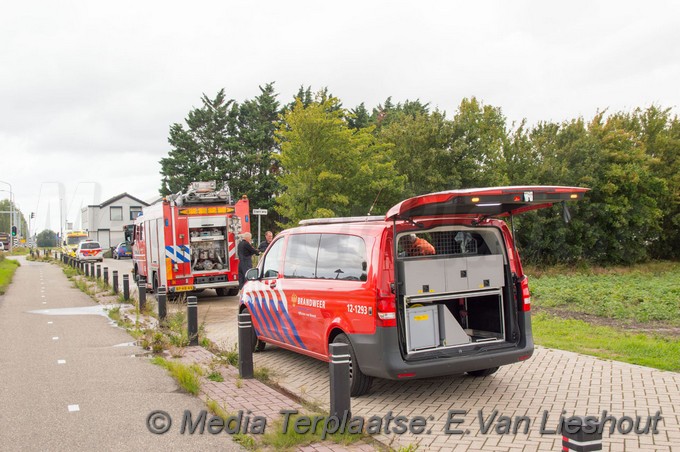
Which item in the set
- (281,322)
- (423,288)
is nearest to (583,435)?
(423,288)

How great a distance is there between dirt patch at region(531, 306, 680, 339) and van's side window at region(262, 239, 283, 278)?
6394 mm

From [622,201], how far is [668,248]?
1011 cm

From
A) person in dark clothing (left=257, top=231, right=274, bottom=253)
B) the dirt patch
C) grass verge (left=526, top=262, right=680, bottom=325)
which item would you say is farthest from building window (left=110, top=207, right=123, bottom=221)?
the dirt patch

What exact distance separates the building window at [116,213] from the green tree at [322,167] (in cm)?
5835

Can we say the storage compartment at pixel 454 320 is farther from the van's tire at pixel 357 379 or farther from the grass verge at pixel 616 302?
the grass verge at pixel 616 302

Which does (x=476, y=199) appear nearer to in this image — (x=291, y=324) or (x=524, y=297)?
(x=524, y=297)

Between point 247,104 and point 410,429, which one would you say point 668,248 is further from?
point 410,429

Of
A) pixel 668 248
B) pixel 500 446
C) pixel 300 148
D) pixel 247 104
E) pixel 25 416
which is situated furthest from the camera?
pixel 247 104

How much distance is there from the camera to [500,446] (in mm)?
5188

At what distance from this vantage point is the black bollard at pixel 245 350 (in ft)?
25.6

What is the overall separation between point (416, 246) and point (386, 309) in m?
1.04

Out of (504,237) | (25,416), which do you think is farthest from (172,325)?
(504,237)

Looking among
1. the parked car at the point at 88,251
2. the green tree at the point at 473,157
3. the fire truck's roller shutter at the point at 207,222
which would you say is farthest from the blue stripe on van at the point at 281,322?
the parked car at the point at 88,251

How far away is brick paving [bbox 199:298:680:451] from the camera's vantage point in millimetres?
5293
